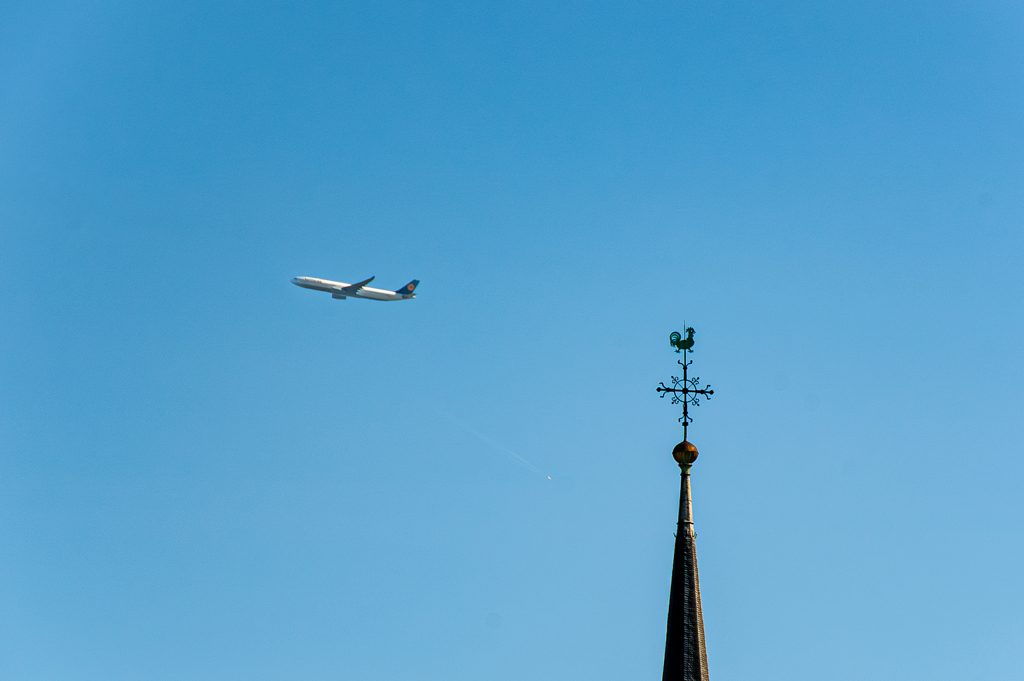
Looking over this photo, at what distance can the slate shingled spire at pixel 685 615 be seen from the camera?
3503cm

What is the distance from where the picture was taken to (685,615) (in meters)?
35.8

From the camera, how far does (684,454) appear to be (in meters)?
38.2

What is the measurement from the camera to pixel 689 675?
34844 millimetres

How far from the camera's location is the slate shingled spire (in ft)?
115

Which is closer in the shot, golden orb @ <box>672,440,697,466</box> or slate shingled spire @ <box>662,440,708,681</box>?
slate shingled spire @ <box>662,440,708,681</box>

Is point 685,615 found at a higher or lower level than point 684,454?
lower

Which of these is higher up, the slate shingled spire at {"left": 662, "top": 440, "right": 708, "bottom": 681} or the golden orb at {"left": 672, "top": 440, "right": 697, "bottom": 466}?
the golden orb at {"left": 672, "top": 440, "right": 697, "bottom": 466}

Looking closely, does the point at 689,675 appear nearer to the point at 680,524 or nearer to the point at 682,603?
the point at 682,603

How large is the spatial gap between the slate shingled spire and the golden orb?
85 centimetres

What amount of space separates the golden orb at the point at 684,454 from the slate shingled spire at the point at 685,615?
2.78 feet

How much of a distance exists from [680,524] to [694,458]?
6.58 ft

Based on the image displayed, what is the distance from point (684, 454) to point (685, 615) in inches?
182

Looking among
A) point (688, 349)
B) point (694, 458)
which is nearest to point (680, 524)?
point (694, 458)

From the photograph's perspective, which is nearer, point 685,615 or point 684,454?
point 685,615
